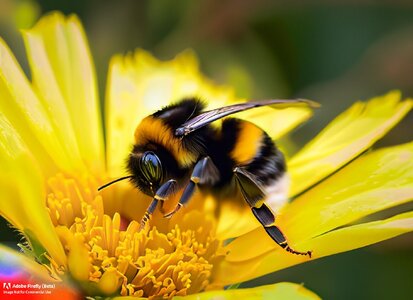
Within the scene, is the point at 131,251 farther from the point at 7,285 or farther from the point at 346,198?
the point at 346,198

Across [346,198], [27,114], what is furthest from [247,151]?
[27,114]

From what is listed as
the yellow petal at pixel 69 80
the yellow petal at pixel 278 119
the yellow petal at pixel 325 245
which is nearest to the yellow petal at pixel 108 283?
the yellow petal at pixel 325 245

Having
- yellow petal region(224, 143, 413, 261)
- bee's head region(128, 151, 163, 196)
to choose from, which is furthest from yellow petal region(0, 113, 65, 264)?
yellow petal region(224, 143, 413, 261)

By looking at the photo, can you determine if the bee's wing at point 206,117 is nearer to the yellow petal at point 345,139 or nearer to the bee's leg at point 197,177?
the bee's leg at point 197,177

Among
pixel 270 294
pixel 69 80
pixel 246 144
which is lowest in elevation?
pixel 270 294

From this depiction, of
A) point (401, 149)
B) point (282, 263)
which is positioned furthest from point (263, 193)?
point (401, 149)

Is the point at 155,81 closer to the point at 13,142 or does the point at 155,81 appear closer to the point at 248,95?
the point at 248,95

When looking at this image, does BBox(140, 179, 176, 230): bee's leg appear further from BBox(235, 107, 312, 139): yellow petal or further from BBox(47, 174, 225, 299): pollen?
BBox(235, 107, 312, 139): yellow petal
